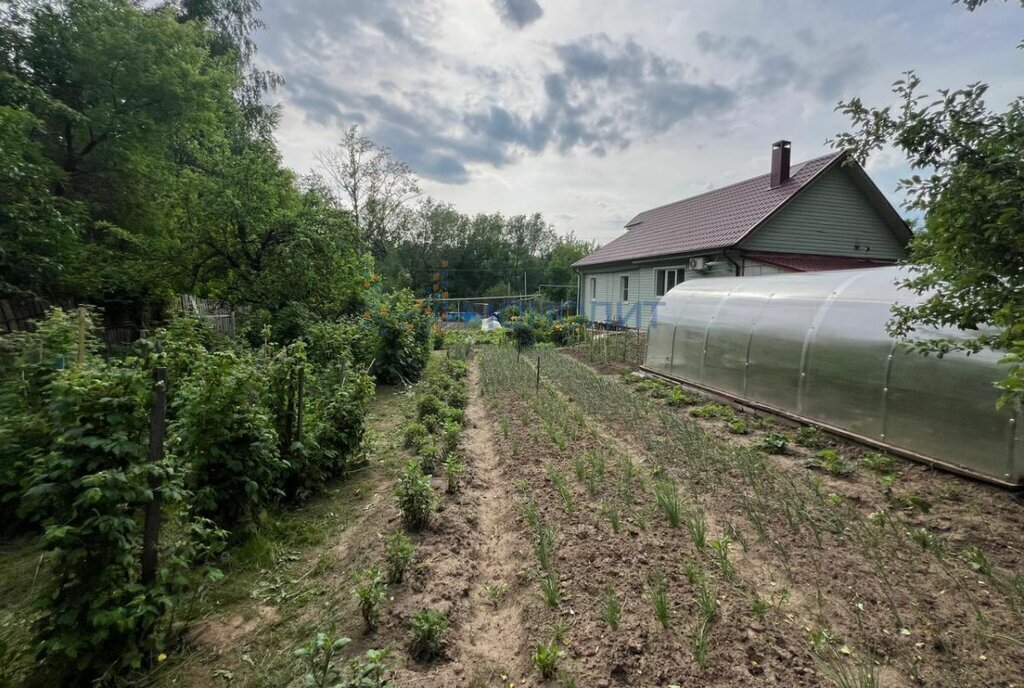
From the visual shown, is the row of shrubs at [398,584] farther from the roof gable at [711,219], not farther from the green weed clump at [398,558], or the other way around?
the roof gable at [711,219]

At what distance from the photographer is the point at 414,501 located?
11.6ft

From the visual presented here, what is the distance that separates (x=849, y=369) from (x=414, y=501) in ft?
17.4

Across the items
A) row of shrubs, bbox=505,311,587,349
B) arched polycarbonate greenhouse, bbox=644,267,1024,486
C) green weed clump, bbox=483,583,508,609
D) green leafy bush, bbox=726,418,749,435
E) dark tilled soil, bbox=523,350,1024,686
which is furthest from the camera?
row of shrubs, bbox=505,311,587,349

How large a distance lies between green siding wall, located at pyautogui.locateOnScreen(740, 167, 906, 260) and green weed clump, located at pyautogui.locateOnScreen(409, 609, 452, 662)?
14276 mm

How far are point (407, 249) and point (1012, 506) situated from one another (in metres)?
Answer: 38.5

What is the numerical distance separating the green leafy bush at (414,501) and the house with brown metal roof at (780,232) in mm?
12704

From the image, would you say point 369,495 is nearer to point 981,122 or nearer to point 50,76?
point 981,122

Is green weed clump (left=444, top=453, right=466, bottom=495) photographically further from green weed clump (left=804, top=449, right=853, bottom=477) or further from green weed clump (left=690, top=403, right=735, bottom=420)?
green weed clump (left=690, top=403, right=735, bottom=420)

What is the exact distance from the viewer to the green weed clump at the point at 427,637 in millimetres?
2320

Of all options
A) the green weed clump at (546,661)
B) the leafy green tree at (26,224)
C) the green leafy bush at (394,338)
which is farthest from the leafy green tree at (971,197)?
the leafy green tree at (26,224)

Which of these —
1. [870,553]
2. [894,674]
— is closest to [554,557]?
[894,674]

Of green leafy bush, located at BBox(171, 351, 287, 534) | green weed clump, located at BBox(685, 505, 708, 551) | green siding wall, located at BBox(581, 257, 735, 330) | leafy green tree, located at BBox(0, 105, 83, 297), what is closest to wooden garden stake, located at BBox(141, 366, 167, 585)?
green leafy bush, located at BBox(171, 351, 287, 534)

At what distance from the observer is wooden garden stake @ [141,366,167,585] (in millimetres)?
2246

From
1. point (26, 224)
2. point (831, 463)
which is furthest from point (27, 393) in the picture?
point (831, 463)
